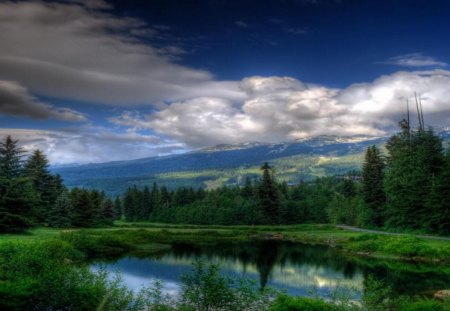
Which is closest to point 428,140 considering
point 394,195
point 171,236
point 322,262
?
point 394,195

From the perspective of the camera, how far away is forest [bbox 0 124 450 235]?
66.4 m

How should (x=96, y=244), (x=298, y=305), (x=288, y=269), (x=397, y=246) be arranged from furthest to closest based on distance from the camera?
(x=96, y=244) < (x=397, y=246) < (x=288, y=269) < (x=298, y=305)

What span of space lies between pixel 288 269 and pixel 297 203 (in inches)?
3099

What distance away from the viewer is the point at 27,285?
2345cm

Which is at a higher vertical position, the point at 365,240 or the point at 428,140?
the point at 428,140

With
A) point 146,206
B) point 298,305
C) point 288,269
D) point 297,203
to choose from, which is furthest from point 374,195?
point 146,206

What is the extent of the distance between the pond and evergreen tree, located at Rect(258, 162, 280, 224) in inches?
1790

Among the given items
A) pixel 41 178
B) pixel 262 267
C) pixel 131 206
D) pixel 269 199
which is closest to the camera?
pixel 262 267

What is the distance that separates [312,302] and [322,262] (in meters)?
39.3

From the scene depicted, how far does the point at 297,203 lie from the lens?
132125 mm

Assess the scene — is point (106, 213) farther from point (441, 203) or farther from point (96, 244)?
point (441, 203)

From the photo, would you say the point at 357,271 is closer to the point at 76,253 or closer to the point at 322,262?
the point at 322,262

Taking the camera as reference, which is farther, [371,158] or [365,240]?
[371,158]

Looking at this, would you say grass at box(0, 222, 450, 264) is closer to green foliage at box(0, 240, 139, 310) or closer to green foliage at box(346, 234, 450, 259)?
green foliage at box(346, 234, 450, 259)
